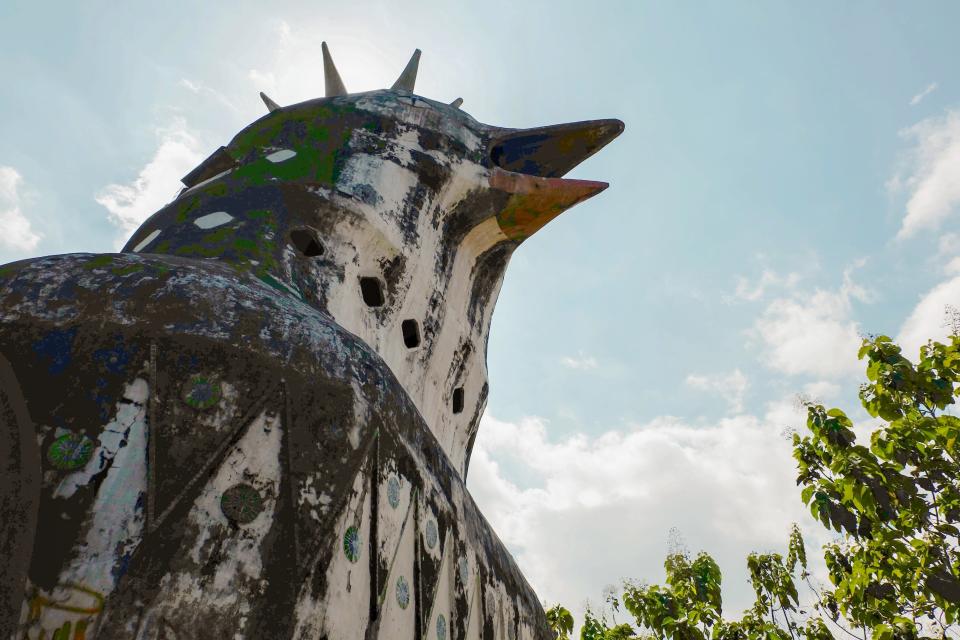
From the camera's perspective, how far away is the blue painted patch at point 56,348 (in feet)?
8.04

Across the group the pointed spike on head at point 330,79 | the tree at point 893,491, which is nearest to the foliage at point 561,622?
the tree at point 893,491

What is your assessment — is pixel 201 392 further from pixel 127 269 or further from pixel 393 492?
pixel 393 492

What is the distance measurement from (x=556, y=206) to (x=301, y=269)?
241 cm

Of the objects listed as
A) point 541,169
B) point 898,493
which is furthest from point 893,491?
point 541,169

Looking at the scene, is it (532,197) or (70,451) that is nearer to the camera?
(70,451)

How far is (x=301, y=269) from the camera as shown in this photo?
13.3 ft

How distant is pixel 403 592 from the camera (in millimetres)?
2842

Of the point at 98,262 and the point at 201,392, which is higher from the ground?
the point at 98,262

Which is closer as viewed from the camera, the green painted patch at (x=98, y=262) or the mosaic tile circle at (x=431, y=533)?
the green painted patch at (x=98, y=262)

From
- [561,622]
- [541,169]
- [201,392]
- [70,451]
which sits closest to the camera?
[70,451]

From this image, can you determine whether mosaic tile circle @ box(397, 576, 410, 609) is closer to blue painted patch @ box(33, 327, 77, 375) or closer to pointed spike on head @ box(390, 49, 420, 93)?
blue painted patch @ box(33, 327, 77, 375)

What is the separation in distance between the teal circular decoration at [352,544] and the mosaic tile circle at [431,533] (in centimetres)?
53

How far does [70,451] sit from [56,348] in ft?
1.28

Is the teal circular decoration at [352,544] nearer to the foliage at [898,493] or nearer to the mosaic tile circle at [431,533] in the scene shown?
the mosaic tile circle at [431,533]
